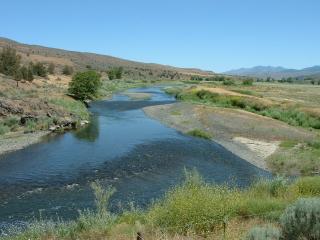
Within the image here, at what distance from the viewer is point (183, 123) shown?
49094mm

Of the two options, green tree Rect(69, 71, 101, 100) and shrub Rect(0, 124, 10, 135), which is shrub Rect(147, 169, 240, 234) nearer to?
shrub Rect(0, 124, 10, 135)

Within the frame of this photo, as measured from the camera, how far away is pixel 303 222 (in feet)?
32.5

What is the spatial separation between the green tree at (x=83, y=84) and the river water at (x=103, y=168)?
2329 centimetres

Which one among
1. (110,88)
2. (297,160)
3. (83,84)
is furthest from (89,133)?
(110,88)

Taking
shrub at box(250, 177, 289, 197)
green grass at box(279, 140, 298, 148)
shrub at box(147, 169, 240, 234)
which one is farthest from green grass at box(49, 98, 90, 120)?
shrub at box(147, 169, 240, 234)

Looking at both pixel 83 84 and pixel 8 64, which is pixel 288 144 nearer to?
pixel 83 84

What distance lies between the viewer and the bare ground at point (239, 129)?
34938mm

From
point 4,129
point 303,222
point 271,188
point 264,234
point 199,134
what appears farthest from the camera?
point 199,134

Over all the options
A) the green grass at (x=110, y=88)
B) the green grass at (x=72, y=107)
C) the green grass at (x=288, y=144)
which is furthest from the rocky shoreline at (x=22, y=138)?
the green grass at (x=110, y=88)

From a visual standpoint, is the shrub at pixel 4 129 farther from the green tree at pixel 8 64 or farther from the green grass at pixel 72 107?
the green tree at pixel 8 64

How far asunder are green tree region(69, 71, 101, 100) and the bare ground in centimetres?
1210

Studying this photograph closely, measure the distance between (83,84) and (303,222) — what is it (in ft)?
195

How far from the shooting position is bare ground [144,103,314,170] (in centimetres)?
3494

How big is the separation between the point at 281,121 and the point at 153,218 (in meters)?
37.2
